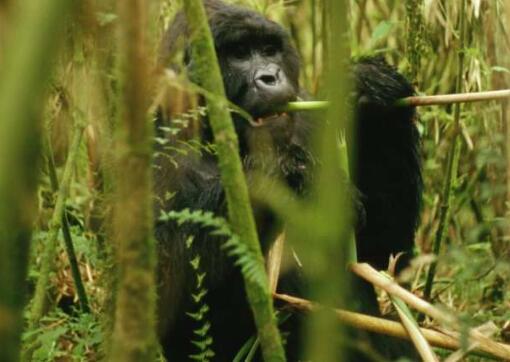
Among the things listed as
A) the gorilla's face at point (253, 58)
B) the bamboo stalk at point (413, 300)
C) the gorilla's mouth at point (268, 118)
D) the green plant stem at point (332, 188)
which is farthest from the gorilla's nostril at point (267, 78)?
the green plant stem at point (332, 188)

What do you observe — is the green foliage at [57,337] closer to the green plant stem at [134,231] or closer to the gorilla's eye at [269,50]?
the gorilla's eye at [269,50]

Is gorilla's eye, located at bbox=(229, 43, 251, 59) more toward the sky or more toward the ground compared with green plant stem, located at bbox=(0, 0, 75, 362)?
more toward the sky

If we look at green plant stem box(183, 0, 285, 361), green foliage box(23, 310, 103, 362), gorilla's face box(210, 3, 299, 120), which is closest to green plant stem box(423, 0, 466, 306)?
gorilla's face box(210, 3, 299, 120)

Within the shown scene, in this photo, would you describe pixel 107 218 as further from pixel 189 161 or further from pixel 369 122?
pixel 369 122

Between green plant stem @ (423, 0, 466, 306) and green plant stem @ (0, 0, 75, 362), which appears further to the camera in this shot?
green plant stem @ (423, 0, 466, 306)

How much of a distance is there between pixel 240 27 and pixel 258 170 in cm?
81

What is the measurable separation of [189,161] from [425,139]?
168 centimetres

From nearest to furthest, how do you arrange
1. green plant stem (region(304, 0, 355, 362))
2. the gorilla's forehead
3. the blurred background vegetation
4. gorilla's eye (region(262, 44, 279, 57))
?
green plant stem (region(304, 0, 355, 362)) → the blurred background vegetation → the gorilla's forehead → gorilla's eye (region(262, 44, 279, 57))

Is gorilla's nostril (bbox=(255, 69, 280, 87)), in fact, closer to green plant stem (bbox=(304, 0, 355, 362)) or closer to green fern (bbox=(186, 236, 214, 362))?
green fern (bbox=(186, 236, 214, 362))

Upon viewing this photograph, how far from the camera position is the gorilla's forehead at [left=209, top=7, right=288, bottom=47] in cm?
367

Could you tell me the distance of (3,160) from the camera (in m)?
0.73

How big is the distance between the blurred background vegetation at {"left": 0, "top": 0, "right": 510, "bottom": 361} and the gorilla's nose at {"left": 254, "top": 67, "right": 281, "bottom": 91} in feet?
1.29

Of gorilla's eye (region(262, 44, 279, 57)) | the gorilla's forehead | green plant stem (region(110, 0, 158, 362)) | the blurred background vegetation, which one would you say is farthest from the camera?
gorilla's eye (region(262, 44, 279, 57))

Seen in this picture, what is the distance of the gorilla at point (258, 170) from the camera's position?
321cm
